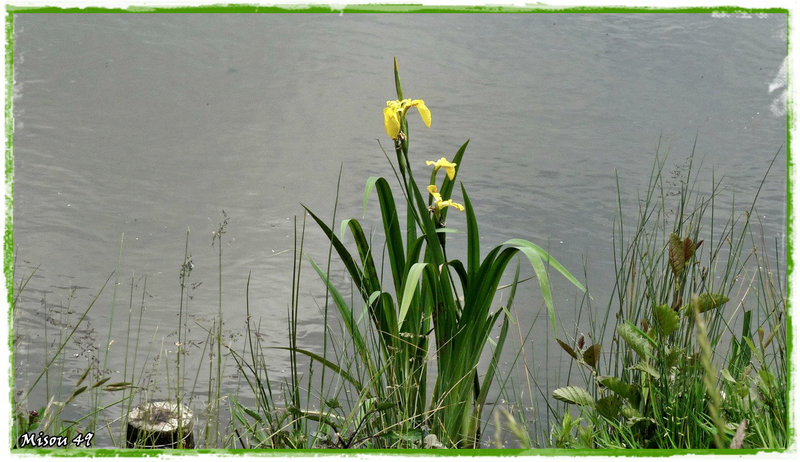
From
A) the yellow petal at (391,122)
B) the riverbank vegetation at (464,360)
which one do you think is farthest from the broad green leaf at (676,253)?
the yellow petal at (391,122)

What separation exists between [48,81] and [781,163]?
10.5 ft

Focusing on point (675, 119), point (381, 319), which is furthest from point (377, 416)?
point (675, 119)

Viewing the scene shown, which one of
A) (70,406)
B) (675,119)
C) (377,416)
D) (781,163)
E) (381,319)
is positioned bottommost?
(70,406)

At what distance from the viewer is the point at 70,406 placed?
2.32 m

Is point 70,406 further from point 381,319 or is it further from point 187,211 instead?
point 381,319

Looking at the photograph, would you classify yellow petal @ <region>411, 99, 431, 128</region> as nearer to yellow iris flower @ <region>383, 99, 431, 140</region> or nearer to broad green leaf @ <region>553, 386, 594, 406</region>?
yellow iris flower @ <region>383, 99, 431, 140</region>

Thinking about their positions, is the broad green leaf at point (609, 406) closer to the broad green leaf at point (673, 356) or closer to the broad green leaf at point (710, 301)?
the broad green leaf at point (673, 356)

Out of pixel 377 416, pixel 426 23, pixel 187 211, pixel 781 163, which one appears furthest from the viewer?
pixel 426 23

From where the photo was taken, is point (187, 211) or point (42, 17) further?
point (42, 17)

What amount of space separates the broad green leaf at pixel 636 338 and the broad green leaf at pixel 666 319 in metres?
0.04

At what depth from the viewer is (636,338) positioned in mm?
1320

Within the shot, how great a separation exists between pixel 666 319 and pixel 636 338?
67 mm

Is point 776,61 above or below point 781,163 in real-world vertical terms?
above

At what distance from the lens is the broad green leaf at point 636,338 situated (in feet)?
4.30
